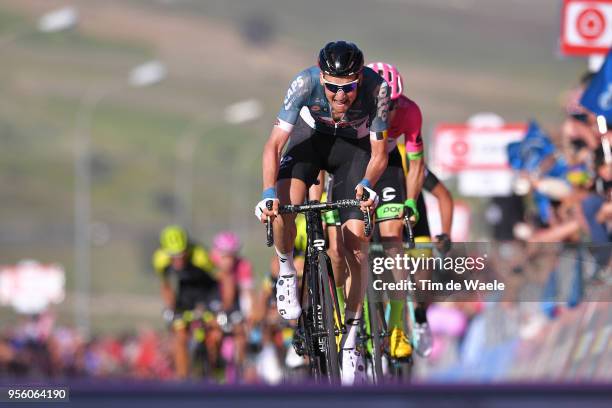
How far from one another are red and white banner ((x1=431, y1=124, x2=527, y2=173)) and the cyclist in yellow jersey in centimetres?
612

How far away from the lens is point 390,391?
188 inches

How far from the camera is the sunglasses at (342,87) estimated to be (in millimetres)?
9352

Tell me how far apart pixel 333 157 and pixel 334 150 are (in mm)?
50

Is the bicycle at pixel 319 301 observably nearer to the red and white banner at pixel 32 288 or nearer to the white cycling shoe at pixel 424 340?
the white cycling shoe at pixel 424 340

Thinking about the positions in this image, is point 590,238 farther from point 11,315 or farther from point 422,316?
point 11,315

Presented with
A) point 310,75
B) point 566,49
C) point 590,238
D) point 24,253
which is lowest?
point 590,238

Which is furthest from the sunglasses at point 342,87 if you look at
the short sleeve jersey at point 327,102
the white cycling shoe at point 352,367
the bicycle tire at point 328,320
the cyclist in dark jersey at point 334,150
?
the white cycling shoe at point 352,367

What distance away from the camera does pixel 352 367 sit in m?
9.77

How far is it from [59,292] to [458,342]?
37.1 m

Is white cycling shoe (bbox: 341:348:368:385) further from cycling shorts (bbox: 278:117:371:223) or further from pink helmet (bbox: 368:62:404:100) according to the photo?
pink helmet (bbox: 368:62:404:100)

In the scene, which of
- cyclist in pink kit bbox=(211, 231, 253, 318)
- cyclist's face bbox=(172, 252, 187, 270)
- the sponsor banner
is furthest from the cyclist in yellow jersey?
the sponsor banner

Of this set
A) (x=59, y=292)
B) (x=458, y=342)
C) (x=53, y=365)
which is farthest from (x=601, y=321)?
(x=59, y=292)

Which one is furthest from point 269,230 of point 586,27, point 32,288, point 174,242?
point 32,288

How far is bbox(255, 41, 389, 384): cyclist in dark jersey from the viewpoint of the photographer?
9.37m
